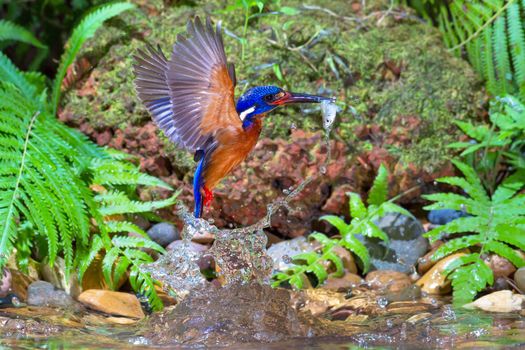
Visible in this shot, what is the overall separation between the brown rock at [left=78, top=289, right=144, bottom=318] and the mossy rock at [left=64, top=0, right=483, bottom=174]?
1.12 metres

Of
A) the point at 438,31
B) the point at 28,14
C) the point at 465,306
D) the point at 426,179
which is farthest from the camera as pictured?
the point at 28,14

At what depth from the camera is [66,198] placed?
4.15 meters

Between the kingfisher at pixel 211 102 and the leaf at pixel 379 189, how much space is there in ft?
6.14

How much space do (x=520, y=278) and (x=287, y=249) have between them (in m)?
1.36

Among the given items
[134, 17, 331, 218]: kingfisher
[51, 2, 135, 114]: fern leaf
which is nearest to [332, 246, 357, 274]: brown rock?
[134, 17, 331, 218]: kingfisher

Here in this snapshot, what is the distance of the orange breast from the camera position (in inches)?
122

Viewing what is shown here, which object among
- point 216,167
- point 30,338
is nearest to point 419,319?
point 216,167

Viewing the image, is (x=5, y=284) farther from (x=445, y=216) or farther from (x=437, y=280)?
(x=445, y=216)

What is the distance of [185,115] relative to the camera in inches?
123

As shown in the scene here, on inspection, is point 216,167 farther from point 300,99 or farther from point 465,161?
point 465,161

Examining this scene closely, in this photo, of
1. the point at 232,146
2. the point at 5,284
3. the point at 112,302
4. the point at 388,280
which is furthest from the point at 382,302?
the point at 5,284

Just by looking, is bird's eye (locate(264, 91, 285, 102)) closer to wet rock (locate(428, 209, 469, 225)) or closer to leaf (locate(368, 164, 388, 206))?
leaf (locate(368, 164, 388, 206))

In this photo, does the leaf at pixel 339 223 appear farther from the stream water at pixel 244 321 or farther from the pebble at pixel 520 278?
the pebble at pixel 520 278

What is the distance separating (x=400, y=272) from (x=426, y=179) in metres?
0.76
